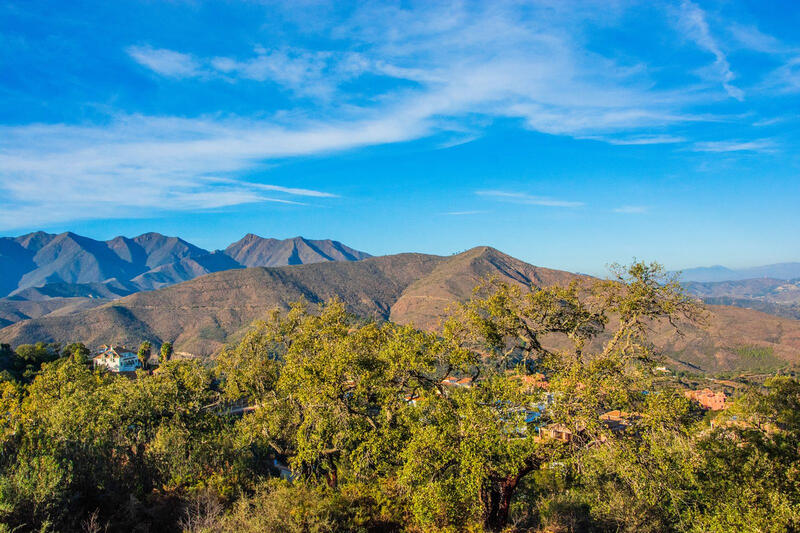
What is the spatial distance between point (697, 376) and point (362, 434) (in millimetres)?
157188

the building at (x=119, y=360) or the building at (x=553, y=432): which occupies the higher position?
the building at (x=553, y=432)

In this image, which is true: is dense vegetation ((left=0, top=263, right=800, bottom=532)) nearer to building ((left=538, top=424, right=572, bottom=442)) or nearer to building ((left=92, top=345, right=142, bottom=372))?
building ((left=538, top=424, right=572, bottom=442))

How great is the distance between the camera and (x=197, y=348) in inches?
6102

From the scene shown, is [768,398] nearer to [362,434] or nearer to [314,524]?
[362,434]

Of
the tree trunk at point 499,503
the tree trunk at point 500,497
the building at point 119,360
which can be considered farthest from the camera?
the building at point 119,360

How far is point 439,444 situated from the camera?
39.4 feet

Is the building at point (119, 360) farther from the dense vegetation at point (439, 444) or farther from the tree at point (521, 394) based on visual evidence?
the tree at point (521, 394)

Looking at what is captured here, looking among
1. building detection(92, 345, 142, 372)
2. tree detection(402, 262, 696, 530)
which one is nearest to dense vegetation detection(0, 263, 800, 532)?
tree detection(402, 262, 696, 530)

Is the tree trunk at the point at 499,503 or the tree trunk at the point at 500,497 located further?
the tree trunk at the point at 499,503

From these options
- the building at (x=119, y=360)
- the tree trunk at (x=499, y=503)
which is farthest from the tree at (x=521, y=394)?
the building at (x=119, y=360)

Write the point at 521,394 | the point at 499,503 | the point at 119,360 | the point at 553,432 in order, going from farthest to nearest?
the point at 119,360, the point at 499,503, the point at 553,432, the point at 521,394

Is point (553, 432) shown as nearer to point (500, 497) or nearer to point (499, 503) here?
point (500, 497)

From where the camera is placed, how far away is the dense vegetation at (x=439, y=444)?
463 inches

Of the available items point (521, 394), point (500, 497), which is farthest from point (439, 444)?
point (500, 497)
